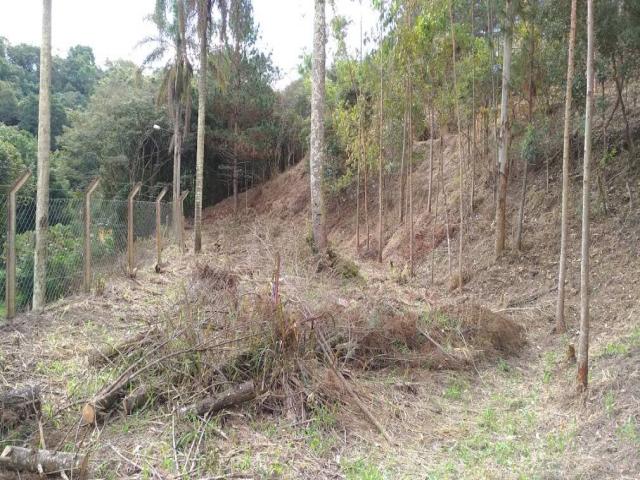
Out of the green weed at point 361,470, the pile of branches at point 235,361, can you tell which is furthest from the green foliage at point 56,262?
the green weed at point 361,470

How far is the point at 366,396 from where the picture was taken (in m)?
4.84

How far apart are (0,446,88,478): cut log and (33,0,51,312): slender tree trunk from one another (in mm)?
3600

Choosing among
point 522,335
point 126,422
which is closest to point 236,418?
point 126,422

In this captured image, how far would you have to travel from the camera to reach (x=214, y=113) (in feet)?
94.0

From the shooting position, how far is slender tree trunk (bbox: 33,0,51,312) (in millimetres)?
6664

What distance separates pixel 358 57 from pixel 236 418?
13.4 m

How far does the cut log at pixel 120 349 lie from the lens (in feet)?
15.7

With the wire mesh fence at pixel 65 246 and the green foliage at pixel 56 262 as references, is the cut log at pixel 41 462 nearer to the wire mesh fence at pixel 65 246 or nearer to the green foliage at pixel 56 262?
the wire mesh fence at pixel 65 246

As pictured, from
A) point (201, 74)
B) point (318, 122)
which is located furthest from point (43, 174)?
point (201, 74)

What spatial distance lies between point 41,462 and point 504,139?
1044 cm

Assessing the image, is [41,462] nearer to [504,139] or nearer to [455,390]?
[455,390]

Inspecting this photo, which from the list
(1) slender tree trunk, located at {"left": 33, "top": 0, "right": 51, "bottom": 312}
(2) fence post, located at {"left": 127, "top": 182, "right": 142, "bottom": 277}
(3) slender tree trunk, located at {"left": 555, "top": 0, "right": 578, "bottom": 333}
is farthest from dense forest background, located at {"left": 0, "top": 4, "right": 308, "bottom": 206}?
(3) slender tree trunk, located at {"left": 555, "top": 0, "right": 578, "bottom": 333}

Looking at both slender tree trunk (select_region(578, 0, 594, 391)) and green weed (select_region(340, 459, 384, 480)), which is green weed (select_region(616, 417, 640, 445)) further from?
green weed (select_region(340, 459, 384, 480))

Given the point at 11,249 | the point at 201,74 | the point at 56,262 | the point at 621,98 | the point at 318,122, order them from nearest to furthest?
the point at 11,249 → the point at 56,262 → the point at 318,122 → the point at 621,98 → the point at 201,74
